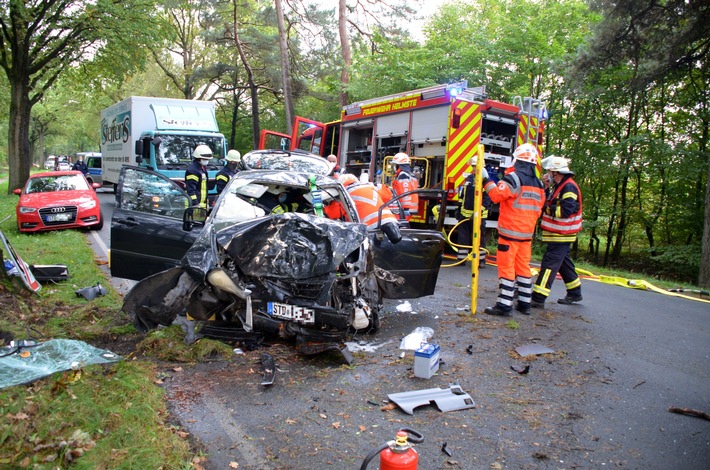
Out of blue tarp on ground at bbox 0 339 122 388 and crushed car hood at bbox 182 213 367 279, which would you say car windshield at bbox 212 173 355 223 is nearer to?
→ crushed car hood at bbox 182 213 367 279

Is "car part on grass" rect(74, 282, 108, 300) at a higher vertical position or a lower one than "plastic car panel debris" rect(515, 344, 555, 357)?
lower

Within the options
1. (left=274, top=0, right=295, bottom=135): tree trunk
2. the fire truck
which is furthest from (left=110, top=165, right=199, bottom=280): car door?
(left=274, top=0, right=295, bottom=135): tree trunk

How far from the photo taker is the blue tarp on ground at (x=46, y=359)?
3342 mm

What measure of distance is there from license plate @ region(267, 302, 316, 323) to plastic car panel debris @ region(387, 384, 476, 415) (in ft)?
2.92

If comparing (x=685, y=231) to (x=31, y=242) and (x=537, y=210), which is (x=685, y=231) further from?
(x=31, y=242)

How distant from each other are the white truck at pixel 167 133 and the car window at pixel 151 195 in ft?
25.9

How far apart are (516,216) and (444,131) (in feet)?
14.3

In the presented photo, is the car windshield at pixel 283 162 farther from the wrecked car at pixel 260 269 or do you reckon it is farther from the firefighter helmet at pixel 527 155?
the firefighter helmet at pixel 527 155

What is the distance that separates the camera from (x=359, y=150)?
1210 centimetres

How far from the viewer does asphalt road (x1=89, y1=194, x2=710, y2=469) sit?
2.84 m

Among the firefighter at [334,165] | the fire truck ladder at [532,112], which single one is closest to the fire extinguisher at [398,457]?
the firefighter at [334,165]

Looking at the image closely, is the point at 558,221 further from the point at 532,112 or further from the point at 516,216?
the point at 532,112

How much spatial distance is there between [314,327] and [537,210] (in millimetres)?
2957

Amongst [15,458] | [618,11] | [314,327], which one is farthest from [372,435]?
[618,11]
